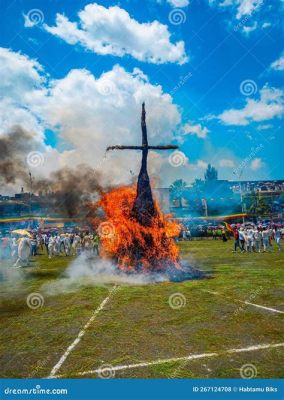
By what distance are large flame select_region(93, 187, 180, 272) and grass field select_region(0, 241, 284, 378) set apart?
4.77 ft

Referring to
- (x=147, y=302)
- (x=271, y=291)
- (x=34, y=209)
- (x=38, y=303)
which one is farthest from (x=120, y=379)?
(x=34, y=209)

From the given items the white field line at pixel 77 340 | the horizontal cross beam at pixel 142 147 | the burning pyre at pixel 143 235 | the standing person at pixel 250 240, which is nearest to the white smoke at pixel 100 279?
the burning pyre at pixel 143 235

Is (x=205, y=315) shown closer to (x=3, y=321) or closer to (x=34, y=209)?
(x=3, y=321)

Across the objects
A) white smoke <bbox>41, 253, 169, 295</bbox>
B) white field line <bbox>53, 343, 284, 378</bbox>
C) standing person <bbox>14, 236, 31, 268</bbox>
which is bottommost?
white smoke <bbox>41, 253, 169, 295</bbox>

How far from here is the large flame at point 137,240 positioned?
14.7 m

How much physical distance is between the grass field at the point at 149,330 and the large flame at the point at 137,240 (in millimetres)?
1453

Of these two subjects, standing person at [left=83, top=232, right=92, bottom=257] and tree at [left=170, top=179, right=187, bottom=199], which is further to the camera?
tree at [left=170, top=179, right=187, bottom=199]

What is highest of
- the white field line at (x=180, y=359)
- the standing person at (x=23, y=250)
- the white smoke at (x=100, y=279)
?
the standing person at (x=23, y=250)

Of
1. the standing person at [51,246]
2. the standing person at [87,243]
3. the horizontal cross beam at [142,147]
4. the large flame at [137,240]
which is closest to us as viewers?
the large flame at [137,240]

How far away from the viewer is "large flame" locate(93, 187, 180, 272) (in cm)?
1473

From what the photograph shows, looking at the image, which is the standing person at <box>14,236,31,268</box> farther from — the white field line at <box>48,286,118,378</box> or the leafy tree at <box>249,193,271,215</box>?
the leafy tree at <box>249,193,271,215</box>

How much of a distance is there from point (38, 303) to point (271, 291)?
804 cm

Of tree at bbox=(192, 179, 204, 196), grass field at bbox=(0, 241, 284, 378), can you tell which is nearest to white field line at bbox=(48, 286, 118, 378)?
grass field at bbox=(0, 241, 284, 378)

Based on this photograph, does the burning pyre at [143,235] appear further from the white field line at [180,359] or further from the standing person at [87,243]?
the standing person at [87,243]
